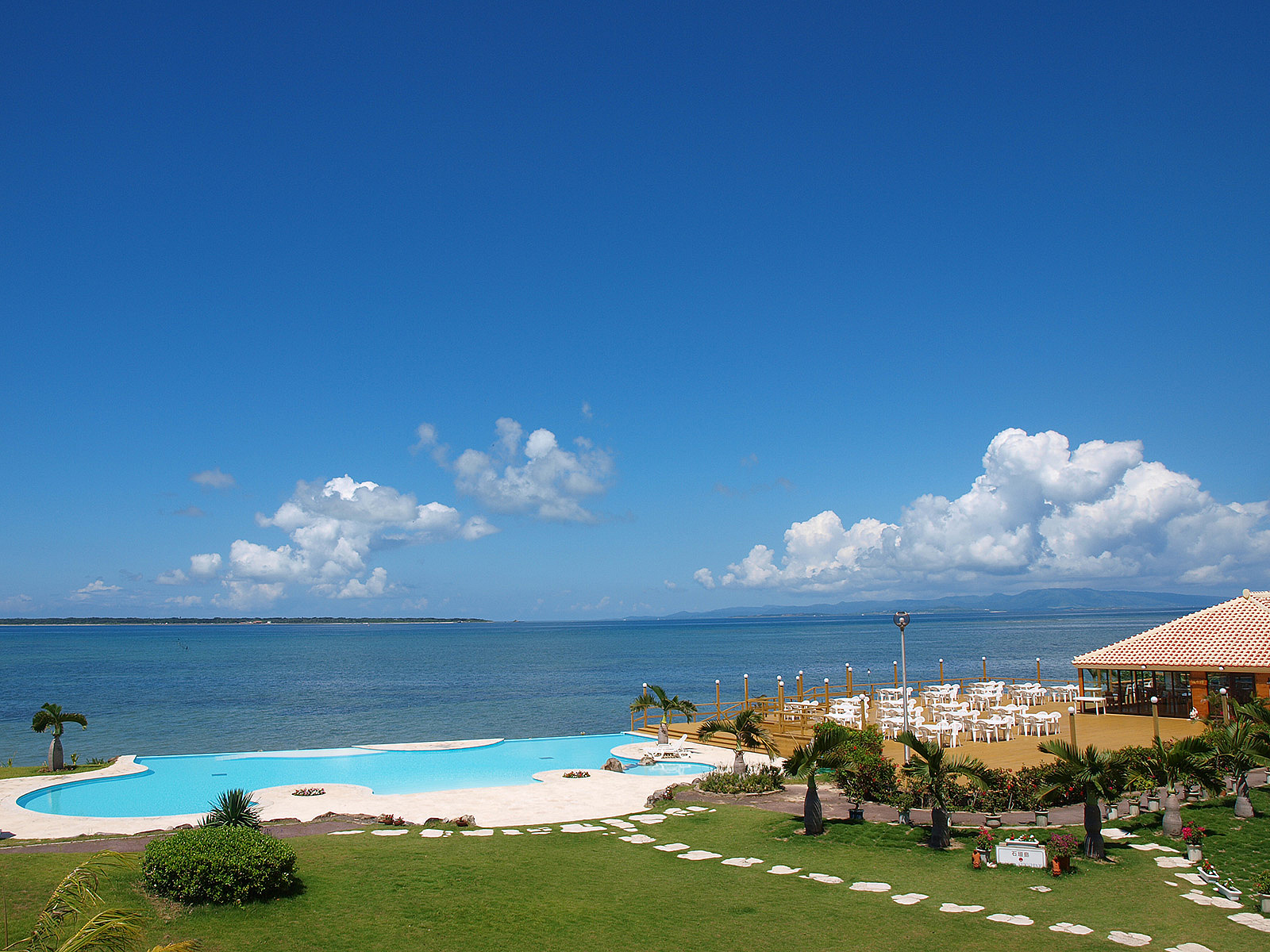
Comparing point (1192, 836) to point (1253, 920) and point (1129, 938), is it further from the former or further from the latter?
point (1129, 938)

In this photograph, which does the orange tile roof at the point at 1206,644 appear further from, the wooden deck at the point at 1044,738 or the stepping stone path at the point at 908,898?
the stepping stone path at the point at 908,898

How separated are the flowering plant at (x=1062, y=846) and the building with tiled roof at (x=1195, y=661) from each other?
15374 millimetres

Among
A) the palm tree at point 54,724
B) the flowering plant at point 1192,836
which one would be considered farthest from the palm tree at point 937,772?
the palm tree at point 54,724

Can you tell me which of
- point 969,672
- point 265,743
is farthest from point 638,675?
point 265,743

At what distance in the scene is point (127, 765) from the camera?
2617cm

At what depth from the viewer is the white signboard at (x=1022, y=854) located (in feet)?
41.0

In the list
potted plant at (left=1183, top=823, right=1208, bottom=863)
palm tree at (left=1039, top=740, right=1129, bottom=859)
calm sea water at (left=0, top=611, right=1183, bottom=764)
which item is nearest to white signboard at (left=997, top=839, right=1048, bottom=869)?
palm tree at (left=1039, top=740, right=1129, bottom=859)

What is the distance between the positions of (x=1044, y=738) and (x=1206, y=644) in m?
6.14

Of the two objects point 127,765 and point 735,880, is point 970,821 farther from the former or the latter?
point 127,765

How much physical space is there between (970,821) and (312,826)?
11.8 metres

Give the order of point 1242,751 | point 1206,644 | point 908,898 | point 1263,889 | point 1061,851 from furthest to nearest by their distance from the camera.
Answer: point 1206,644 → point 1242,751 → point 1061,851 → point 908,898 → point 1263,889

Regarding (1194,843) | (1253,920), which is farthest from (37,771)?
(1253,920)

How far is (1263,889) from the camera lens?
10727mm

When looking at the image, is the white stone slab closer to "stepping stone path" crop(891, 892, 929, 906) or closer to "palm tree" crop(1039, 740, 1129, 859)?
"stepping stone path" crop(891, 892, 929, 906)
